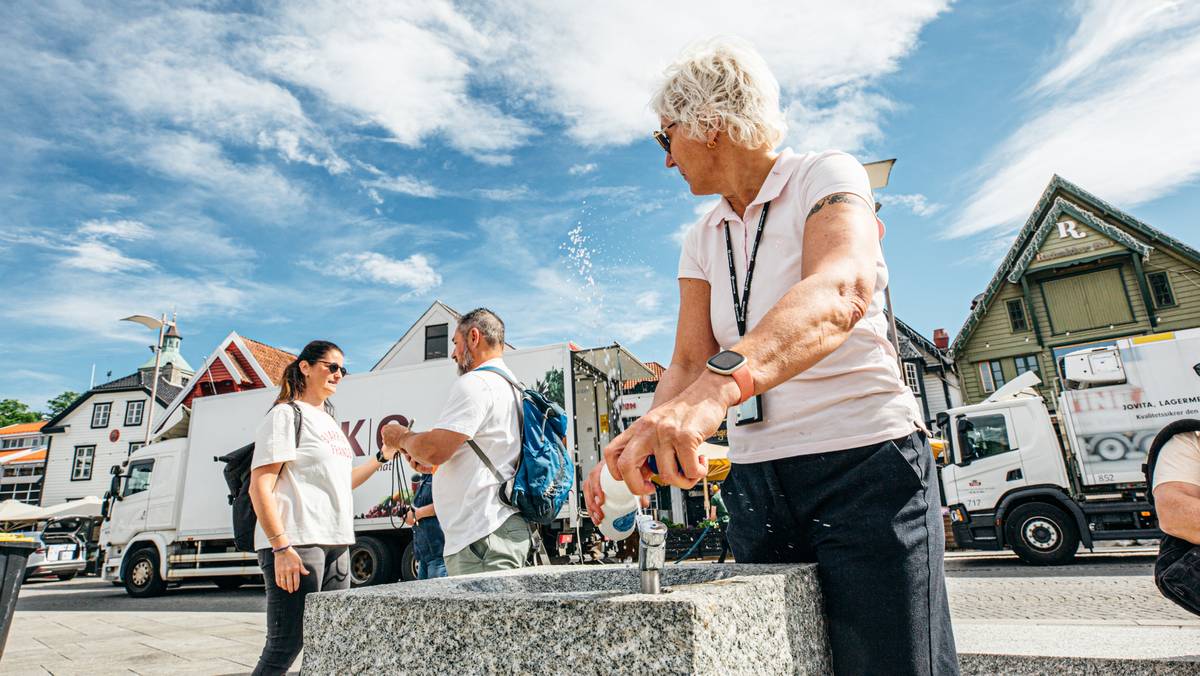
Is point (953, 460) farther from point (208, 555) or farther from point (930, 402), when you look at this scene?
point (930, 402)

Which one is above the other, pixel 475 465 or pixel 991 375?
pixel 991 375

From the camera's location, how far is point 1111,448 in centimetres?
1109

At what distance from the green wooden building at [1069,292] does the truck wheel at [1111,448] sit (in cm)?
1049

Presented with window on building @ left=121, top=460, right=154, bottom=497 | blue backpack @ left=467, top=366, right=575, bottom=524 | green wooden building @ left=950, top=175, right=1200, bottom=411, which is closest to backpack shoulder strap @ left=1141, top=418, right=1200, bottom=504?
blue backpack @ left=467, top=366, right=575, bottom=524

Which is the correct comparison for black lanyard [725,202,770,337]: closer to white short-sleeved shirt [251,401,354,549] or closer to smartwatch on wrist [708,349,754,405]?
smartwatch on wrist [708,349,754,405]

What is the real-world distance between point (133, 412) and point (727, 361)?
165 ft

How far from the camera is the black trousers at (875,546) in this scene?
46.3 inches

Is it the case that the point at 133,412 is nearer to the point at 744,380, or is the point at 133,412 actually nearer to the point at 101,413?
the point at 101,413

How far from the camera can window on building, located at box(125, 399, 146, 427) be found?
41531 millimetres

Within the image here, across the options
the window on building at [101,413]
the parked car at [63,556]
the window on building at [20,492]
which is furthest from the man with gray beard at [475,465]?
the window on building at [20,492]

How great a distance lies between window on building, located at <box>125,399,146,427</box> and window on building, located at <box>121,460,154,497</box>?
111ft

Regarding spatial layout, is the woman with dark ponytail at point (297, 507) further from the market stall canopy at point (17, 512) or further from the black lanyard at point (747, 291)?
the market stall canopy at point (17, 512)

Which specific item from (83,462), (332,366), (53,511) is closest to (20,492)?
(83,462)

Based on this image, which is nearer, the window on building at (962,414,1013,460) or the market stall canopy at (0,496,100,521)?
the window on building at (962,414,1013,460)
